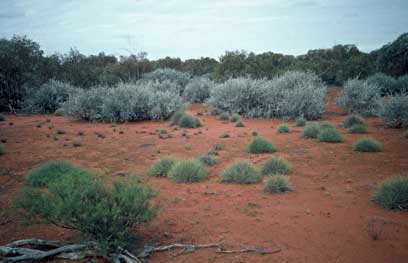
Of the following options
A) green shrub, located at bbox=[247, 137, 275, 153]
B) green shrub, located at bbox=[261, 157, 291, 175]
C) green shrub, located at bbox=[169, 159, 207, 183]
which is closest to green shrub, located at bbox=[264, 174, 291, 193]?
green shrub, located at bbox=[261, 157, 291, 175]

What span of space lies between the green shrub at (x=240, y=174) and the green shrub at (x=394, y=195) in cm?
254

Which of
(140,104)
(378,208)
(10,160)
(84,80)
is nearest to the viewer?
(378,208)

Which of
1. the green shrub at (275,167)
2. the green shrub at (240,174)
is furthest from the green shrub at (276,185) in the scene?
the green shrub at (275,167)

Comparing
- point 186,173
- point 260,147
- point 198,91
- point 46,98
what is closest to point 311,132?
point 260,147

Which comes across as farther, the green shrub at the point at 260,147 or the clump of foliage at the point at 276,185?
the green shrub at the point at 260,147

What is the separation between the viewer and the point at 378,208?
6.22 meters

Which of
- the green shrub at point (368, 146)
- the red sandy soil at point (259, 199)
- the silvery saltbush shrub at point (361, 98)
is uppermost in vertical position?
the silvery saltbush shrub at point (361, 98)

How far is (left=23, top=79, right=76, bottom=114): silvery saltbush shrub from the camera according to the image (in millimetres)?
22250

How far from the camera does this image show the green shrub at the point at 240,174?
26.0 feet

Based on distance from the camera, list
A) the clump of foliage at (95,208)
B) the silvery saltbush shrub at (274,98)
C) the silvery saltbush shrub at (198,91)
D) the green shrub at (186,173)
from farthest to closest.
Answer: the silvery saltbush shrub at (198,91), the silvery saltbush shrub at (274,98), the green shrub at (186,173), the clump of foliage at (95,208)

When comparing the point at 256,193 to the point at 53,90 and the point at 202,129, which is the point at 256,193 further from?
the point at 53,90

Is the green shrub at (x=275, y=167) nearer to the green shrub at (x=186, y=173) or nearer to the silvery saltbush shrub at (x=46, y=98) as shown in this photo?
the green shrub at (x=186, y=173)

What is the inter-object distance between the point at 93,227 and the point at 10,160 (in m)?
7.10

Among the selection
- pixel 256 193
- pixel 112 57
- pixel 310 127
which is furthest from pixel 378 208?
pixel 112 57
